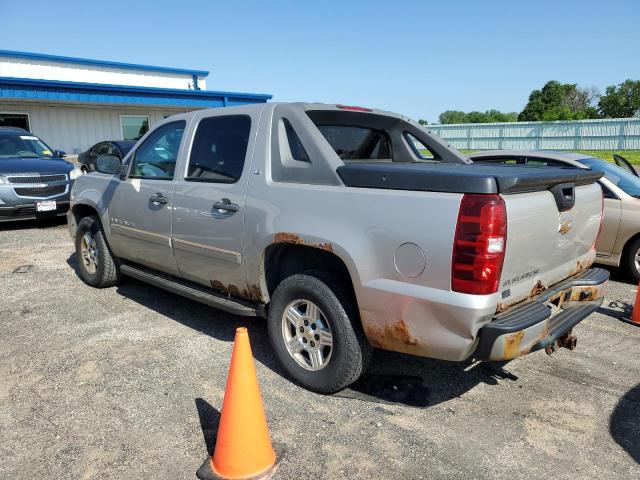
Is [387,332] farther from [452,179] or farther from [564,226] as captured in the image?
[564,226]

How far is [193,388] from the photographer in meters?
3.48

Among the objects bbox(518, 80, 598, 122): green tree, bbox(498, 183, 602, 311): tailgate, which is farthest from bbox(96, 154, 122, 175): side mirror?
bbox(518, 80, 598, 122): green tree

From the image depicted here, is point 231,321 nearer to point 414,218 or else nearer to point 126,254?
point 126,254

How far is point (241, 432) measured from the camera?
8.18 ft

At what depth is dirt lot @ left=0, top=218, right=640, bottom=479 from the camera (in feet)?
8.79

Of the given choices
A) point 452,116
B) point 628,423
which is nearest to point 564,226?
point 628,423

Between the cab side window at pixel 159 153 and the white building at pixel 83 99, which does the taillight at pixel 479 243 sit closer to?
the cab side window at pixel 159 153

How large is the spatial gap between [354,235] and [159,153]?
2.50 metres

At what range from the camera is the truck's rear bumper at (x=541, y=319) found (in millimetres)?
2648

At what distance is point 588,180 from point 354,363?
2.01 m

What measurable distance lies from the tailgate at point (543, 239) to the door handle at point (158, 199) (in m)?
2.84

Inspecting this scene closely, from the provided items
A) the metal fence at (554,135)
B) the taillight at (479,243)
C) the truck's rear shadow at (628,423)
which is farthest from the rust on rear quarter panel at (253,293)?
the metal fence at (554,135)

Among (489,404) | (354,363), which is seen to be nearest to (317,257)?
(354,363)

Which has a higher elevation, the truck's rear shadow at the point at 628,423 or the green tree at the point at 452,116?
the green tree at the point at 452,116
